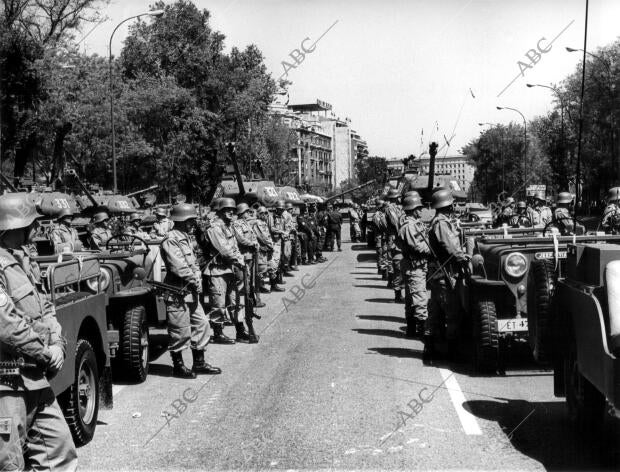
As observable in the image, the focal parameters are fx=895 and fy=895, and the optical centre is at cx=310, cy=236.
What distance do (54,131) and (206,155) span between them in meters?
18.9

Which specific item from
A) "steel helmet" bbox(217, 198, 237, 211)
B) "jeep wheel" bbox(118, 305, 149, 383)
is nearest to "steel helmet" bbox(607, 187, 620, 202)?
"steel helmet" bbox(217, 198, 237, 211)

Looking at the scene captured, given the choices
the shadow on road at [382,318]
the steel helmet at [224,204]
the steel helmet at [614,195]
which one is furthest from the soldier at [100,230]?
the steel helmet at [614,195]

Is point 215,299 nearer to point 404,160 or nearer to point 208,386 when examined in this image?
point 208,386

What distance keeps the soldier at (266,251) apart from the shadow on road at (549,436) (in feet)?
31.1

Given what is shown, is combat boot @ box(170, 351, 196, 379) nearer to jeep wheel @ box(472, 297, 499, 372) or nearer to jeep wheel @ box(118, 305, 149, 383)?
jeep wheel @ box(118, 305, 149, 383)

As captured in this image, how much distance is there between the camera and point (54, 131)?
3266 centimetres

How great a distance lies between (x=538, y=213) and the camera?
18453 mm

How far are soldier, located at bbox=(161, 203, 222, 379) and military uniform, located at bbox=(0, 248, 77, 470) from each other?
165 inches

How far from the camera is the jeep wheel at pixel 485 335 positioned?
845 centimetres

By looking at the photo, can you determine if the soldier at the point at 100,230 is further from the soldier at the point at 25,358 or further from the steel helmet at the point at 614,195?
the soldier at the point at 25,358

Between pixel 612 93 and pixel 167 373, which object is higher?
pixel 612 93

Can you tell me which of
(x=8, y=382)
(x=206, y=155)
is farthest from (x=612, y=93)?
(x=8, y=382)

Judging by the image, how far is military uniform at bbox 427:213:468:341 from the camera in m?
9.37

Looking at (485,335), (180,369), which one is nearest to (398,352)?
(485,335)
